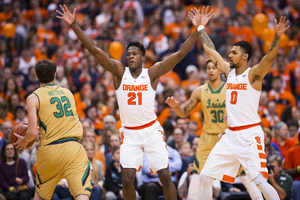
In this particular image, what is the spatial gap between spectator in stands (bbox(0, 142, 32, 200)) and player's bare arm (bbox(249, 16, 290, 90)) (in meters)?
5.03

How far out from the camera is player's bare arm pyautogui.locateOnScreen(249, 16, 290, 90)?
18.8 feet

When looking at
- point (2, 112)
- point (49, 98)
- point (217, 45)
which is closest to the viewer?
point (49, 98)

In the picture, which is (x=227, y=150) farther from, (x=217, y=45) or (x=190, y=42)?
(x=217, y=45)

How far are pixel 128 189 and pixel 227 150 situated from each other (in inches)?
63.8

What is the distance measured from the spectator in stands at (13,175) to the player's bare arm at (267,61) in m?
5.03

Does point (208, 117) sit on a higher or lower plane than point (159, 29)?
lower

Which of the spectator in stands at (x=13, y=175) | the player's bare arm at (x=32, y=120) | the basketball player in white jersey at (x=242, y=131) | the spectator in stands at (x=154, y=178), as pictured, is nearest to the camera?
the player's bare arm at (x=32, y=120)

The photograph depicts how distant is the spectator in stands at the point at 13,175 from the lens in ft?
26.5

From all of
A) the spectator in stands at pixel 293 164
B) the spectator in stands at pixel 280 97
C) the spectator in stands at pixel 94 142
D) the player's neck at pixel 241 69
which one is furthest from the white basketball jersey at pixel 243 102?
the spectator in stands at pixel 280 97

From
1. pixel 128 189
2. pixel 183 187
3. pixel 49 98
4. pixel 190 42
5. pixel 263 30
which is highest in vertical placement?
pixel 263 30

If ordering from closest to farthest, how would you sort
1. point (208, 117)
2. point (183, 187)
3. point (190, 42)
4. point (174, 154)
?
point (190, 42) < point (208, 117) < point (183, 187) < point (174, 154)

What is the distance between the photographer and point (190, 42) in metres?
6.55

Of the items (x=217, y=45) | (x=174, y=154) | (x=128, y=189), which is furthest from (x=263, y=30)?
(x=128, y=189)

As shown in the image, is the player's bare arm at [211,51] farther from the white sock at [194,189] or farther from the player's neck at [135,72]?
the white sock at [194,189]
